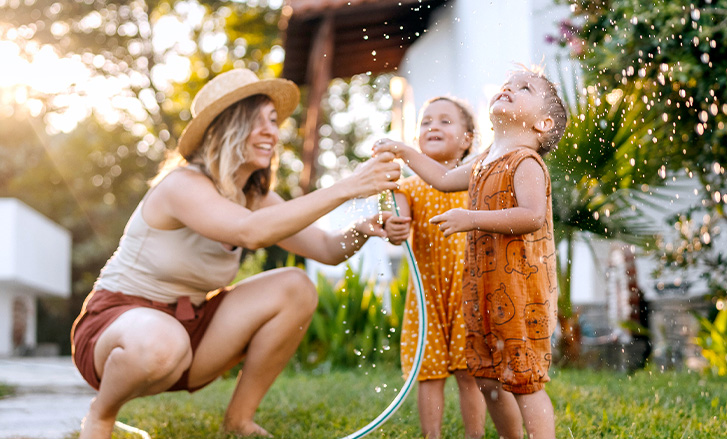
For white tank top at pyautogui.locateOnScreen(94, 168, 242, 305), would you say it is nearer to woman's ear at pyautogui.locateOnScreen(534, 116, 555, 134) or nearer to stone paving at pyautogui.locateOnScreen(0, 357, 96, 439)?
stone paving at pyautogui.locateOnScreen(0, 357, 96, 439)

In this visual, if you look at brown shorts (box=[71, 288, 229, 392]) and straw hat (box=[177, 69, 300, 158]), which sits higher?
straw hat (box=[177, 69, 300, 158])

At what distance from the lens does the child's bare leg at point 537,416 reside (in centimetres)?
160

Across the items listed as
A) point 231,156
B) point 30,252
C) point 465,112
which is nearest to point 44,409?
point 231,156

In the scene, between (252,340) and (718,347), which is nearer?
(252,340)

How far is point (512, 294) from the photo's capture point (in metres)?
1.62

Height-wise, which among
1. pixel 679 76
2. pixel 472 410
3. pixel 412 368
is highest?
pixel 679 76

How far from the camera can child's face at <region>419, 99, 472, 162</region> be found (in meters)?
2.07

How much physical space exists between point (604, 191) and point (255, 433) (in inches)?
54.0

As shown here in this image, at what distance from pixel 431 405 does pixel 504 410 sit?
40cm

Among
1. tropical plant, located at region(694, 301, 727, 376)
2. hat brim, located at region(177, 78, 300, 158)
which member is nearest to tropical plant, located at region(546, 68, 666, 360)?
hat brim, located at region(177, 78, 300, 158)

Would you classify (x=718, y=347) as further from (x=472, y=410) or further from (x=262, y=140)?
(x=262, y=140)

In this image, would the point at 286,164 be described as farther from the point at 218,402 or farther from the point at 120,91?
the point at 218,402

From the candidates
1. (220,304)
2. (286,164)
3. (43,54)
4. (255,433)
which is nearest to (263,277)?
(220,304)

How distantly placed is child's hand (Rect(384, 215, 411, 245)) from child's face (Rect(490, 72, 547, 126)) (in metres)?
0.46
